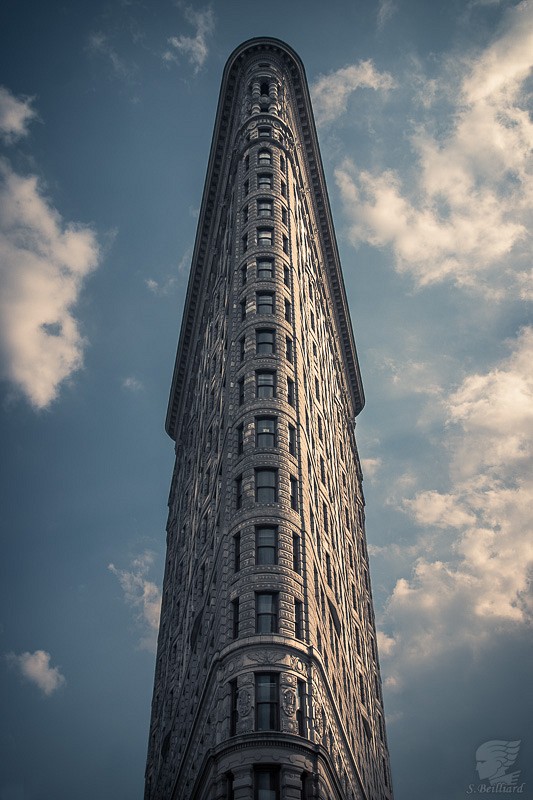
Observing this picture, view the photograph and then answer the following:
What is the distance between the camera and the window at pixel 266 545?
2044 inches

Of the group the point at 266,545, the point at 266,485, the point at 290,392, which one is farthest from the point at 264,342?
the point at 266,545

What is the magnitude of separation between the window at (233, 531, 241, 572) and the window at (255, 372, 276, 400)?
40.0 ft

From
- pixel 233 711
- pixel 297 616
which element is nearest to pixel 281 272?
pixel 297 616

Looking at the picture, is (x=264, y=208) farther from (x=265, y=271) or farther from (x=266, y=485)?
(x=266, y=485)

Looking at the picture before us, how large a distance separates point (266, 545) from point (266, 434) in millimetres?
9828

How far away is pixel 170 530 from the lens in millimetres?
104125

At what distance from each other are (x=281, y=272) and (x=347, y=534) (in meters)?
28.5

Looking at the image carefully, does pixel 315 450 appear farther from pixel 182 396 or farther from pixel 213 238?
pixel 182 396

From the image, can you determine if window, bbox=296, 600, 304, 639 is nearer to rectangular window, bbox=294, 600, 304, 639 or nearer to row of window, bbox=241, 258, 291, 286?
rectangular window, bbox=294, 600, 304, 639

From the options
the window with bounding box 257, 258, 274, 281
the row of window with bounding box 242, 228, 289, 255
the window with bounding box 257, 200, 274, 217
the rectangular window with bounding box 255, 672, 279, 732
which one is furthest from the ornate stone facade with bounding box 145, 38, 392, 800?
the window with bounding box 257, 200, 274, 217

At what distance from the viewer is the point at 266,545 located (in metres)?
52.7

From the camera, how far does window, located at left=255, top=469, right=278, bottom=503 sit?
182 feet

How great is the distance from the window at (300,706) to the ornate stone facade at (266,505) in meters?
0.09

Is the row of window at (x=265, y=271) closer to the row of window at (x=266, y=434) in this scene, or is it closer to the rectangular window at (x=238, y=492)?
the row of window at (x=266, y=434)
